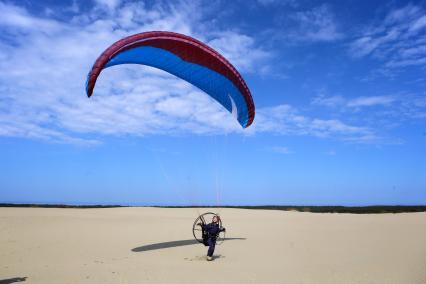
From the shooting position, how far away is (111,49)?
1212 cm

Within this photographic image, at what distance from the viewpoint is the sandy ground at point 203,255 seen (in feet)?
34.8

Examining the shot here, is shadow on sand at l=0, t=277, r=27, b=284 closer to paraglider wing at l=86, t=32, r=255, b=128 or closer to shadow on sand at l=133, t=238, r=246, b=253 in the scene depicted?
shadow on sand at l=133, t=238, r=246, b=253

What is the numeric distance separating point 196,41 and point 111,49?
3301mm

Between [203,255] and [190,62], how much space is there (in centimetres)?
688

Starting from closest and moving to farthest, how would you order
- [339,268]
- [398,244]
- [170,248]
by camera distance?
[339,268], [170,248], [398,244]

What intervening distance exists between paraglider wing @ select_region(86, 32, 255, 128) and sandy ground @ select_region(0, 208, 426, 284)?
5477mm

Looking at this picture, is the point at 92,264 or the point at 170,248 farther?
the point at 170,248

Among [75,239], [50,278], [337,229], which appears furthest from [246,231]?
[50,278]

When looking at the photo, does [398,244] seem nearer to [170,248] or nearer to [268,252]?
[268,252]

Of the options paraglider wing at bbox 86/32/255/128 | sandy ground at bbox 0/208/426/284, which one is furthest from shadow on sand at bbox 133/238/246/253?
paraglider wing at bbox 86/32/255/128

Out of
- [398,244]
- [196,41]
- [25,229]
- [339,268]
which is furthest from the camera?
[25,229]

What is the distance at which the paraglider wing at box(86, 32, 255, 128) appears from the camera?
12961 mm

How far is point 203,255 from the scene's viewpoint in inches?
552

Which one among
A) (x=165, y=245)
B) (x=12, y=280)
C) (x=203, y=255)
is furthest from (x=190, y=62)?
(x=12, y=280)
